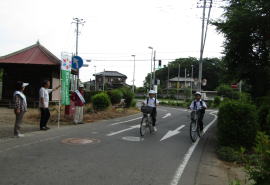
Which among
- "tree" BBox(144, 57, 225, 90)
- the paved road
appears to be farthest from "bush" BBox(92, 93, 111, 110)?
"tree" BBox(144, 57, 225, 90)

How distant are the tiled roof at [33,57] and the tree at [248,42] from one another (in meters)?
12.1

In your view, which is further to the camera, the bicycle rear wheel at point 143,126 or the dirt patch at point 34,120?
the dirt patch at point 34,120

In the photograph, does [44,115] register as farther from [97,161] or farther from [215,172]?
[215,172]

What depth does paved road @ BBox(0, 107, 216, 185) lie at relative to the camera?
511cm

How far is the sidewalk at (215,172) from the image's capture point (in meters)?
5.60

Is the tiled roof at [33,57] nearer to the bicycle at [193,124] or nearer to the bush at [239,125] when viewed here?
the bicycle at [193,124]

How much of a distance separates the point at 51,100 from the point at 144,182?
18.5 meters

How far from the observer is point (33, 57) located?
21703 mm

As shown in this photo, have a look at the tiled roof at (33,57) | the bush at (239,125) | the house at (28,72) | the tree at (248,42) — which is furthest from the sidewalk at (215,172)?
the house at (28,72)

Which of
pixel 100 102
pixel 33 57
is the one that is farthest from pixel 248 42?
pixel 33 57

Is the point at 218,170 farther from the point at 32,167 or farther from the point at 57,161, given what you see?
the point at 32,167

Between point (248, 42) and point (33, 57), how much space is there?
603 inches

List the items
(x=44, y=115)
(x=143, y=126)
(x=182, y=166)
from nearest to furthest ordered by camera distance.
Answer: (x=182, y=166)
(x=44, y=115)
(x=143, y=126)

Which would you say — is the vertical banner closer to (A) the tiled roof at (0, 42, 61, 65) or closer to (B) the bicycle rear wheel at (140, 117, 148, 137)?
(B) the bicycle rear wheel at (140, 117, 148, 137)
